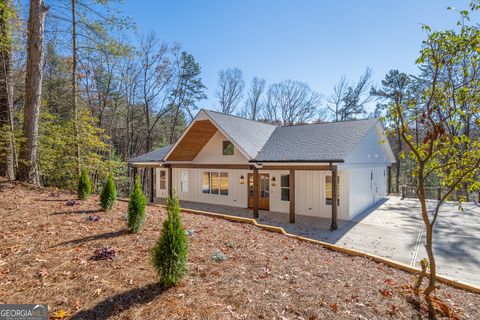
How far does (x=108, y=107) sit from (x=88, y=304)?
78.9 ft

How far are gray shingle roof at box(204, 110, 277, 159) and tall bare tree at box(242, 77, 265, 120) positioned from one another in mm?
16975

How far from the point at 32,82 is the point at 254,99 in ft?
85.2

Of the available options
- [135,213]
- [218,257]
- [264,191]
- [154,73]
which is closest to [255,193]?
[264,191]

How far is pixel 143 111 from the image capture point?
2631 cm

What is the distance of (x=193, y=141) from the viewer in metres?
13.4

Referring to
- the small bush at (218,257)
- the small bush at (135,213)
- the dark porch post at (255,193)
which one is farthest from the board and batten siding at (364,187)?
the small bush at (135,213)

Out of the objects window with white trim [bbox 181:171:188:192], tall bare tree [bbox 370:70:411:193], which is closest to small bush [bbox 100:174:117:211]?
window with white trim [bbox 181:171:188:192]

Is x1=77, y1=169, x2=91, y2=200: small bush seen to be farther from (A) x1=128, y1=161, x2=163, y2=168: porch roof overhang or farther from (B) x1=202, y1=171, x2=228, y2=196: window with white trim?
(B) x1=202, y1=171, x2=228, y2=196: window with white trim

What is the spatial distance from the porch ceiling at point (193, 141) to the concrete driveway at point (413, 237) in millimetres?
6946

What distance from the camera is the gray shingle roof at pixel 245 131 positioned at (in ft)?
37.1

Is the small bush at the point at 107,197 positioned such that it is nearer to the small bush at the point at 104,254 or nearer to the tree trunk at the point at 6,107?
the small bush at the point at 104,254

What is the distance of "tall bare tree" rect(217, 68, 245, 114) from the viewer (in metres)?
30.6

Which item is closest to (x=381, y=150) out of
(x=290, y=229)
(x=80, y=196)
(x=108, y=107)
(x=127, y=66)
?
(x=290, y=229)

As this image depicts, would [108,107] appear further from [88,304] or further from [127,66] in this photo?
[88,304]
